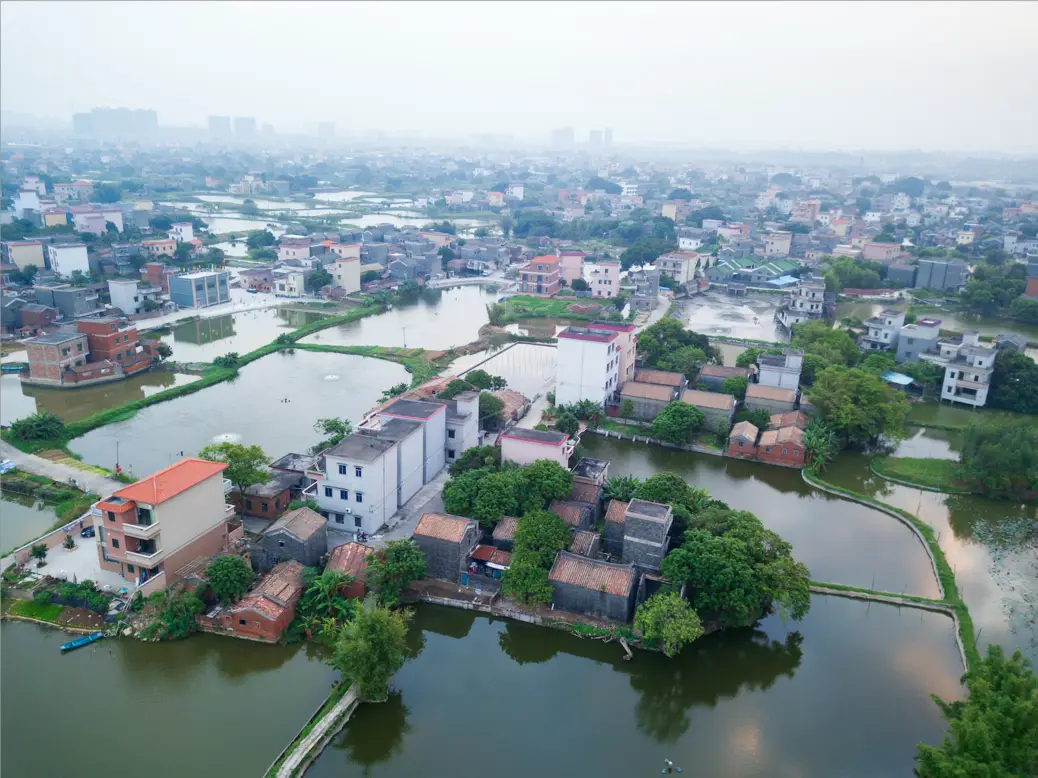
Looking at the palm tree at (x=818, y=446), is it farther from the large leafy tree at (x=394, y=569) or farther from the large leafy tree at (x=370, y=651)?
the large leafy tree at (x=370, y=651)

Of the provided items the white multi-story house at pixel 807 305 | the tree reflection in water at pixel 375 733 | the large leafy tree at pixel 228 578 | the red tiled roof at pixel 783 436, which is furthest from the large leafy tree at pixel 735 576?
the white multi-story house at pixel 807 305

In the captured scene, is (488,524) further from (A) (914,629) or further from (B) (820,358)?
(B) (820,358)

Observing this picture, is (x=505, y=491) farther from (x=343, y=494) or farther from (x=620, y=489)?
(x=343, y=494)

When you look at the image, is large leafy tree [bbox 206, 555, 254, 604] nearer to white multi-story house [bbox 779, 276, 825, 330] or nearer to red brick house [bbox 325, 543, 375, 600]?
red brick house [bbox 325, 543, 375, 600]

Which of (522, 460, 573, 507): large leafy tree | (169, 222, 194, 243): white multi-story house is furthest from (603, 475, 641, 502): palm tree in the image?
(169, 222, 194, 243): white multi-story house

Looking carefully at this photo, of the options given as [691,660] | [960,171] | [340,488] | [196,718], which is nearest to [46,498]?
[340,488]

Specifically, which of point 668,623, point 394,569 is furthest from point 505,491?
point 668,623
